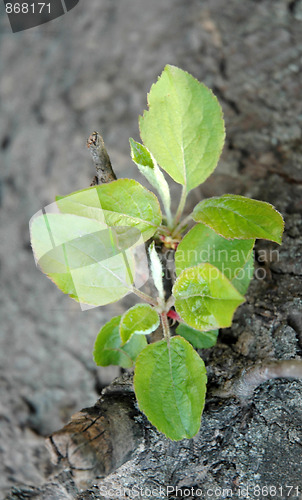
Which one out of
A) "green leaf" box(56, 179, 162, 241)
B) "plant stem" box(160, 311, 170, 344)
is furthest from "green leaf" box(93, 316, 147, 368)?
"green leaf" box(56, 179, 162, 241)

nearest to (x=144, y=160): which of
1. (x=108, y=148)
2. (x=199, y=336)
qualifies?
(x=199, y=336)

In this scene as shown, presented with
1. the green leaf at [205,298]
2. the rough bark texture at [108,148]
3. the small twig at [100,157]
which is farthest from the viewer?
the rough bark texture at [108,148]

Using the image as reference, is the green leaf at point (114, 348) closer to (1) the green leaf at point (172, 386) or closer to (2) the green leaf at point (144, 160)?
(1) the green leaf at point (172, 386)

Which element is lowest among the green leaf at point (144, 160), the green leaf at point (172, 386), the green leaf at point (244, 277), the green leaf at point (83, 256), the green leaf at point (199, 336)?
the green leaf at point (199, 336)

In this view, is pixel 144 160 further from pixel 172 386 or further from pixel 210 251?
pixel 172 386

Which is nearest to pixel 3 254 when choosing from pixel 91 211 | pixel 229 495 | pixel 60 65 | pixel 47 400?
pixel 47 400

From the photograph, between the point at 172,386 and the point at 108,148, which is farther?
the point at 108,148

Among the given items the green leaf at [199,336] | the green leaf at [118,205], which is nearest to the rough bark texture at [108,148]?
the green leaf at [199,336]

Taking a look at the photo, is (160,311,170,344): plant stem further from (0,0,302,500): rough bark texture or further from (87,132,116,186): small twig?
(87,132,116,186): small twig
